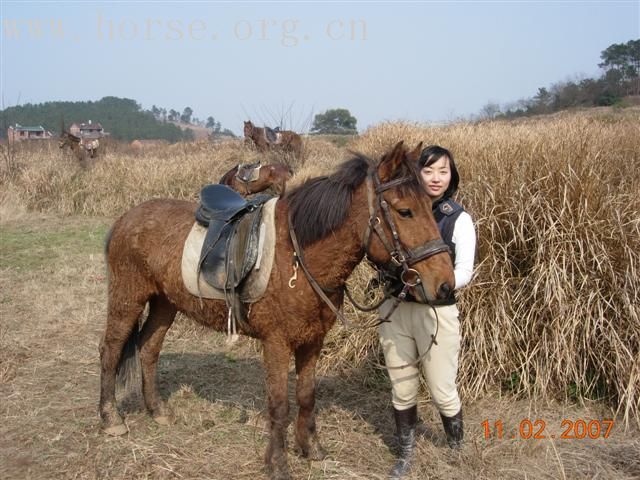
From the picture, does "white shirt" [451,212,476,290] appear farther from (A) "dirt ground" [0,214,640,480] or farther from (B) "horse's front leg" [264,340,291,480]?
(A) "dirt ground" [0,214,640,480]

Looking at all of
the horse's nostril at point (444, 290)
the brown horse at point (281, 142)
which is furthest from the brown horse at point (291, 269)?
the brown horse at point (281, 142)

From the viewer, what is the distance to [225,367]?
4836 mm

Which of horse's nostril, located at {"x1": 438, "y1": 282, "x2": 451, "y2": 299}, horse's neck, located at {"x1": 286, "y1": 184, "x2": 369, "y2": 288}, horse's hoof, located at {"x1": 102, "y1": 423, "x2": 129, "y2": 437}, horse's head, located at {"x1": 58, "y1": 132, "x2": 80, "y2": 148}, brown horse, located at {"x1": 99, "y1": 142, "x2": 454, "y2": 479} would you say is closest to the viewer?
horse's nostril, located at {"x1": 438, "y1": 282, "x2": 451, "y2": 299}

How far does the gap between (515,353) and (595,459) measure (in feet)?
3.44

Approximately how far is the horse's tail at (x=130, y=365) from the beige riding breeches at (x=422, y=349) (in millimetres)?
1896

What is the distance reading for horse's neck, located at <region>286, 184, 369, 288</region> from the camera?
2539 mm

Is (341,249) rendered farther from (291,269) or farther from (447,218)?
(447,218)

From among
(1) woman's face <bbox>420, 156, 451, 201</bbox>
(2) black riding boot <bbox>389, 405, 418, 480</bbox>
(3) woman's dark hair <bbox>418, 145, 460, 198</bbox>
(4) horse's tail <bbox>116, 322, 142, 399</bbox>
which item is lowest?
(2) black riding boot <bbox>389, 405, 418, 480</bbox>

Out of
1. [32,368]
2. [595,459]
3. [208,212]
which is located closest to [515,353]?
[595,459]

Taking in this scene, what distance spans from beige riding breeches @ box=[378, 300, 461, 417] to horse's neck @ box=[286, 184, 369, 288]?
46 cm

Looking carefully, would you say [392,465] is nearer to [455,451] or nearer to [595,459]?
[455,451]

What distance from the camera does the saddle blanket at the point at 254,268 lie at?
2.79m

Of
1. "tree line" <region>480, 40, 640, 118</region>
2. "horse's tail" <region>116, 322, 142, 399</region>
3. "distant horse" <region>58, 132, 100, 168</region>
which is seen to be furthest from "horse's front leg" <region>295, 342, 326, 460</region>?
"tree line" <region>480, 40, 640, 118</region>

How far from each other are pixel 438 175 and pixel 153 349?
2.47 m
